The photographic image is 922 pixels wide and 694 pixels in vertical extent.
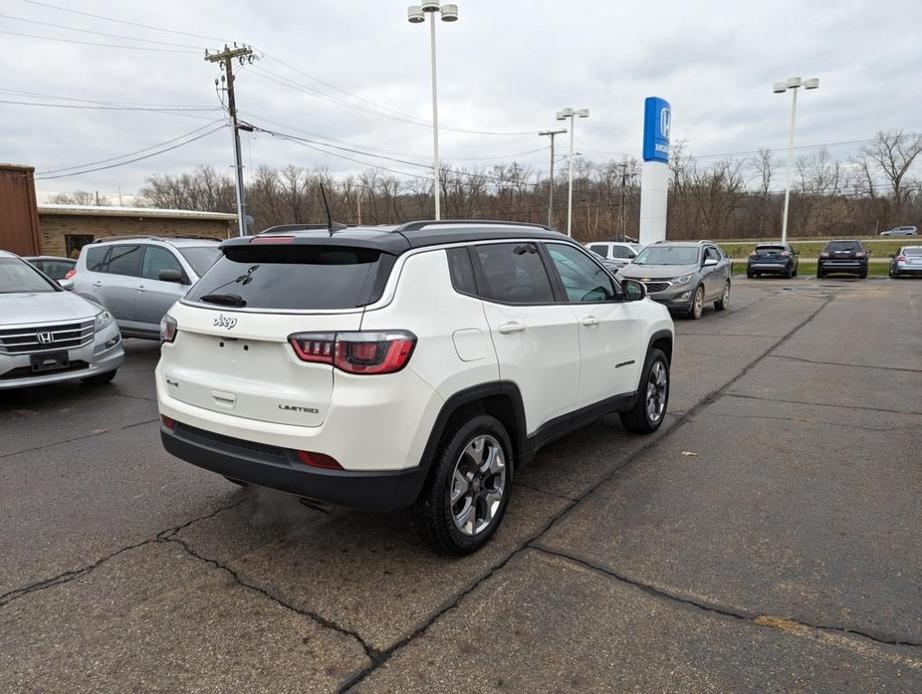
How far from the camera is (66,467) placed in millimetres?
4863

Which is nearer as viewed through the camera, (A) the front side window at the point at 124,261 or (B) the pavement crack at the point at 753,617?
(B) the pavement crack at the point at 753,617

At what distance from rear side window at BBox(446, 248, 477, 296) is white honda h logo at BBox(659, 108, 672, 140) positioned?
2452 centimetres

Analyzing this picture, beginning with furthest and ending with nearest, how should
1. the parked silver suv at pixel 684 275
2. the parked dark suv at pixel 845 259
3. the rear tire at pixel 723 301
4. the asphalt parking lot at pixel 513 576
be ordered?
1. the parked dark suv at pixel 845 259
2. the rear tire at pixel 723 301
3. the parked silver suv at pixel 684 275
4. the asphalt parking lot at pixel 513 576

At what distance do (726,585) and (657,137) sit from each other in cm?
2494

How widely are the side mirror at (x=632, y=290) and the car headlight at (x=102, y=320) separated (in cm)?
577

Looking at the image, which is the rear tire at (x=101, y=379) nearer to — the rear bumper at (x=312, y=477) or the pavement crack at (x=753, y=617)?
the rear bumper at (x=312, y=477)

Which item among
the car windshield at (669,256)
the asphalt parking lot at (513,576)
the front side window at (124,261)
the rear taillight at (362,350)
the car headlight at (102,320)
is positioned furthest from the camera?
the car windshield at (669,256)

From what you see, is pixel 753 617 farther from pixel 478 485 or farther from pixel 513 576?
pixel 478 485

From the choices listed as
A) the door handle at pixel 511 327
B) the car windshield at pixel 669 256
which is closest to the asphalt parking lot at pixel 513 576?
the door handle at pixel 511 327

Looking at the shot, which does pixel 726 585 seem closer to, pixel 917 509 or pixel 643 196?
pixel 917 509

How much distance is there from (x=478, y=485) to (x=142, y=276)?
7.80m

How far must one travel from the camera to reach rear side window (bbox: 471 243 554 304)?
3637 millimetres

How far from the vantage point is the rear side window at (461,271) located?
340 cm

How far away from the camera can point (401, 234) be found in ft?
10.9
